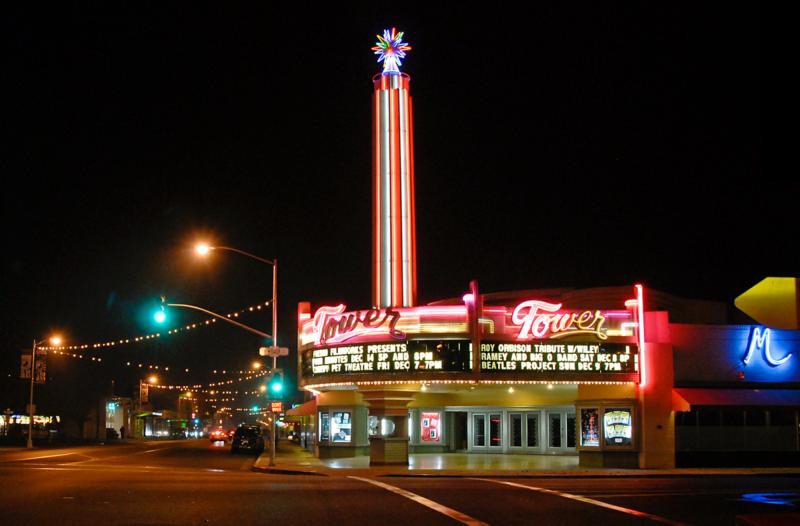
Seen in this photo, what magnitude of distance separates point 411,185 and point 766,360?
16.2 metres

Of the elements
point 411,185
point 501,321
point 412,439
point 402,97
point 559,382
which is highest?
point 402,97

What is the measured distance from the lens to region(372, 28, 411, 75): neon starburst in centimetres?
3888

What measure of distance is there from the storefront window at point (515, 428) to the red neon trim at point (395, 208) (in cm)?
1166

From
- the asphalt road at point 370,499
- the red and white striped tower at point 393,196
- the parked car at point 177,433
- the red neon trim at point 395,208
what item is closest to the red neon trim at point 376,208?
the red and white striped tower at point 393,196

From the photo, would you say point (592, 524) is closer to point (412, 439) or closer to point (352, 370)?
point (352, 370)

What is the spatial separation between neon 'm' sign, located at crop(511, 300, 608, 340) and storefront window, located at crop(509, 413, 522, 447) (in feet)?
40.5

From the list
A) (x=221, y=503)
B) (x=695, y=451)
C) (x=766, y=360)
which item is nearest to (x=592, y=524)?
(x=221, y=503)

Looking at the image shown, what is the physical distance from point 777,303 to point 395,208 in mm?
30398

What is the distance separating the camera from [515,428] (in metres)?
44.2

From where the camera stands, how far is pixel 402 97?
1502 inches

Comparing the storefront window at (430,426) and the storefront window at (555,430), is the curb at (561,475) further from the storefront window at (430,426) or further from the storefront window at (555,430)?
the storefront window at (430,426)

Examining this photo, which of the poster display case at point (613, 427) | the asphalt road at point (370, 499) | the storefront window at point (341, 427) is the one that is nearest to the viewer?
the asphalt road at point (370, 499)

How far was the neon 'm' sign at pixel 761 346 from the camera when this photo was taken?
3434 cm

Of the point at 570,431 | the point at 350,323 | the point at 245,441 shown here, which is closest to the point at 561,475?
the point at 350,323
